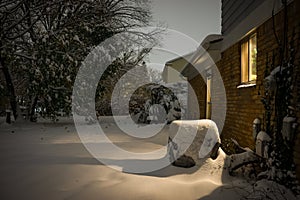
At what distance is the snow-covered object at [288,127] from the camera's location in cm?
359

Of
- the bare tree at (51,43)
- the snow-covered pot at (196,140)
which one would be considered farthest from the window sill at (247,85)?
the bare tree at (51,43)

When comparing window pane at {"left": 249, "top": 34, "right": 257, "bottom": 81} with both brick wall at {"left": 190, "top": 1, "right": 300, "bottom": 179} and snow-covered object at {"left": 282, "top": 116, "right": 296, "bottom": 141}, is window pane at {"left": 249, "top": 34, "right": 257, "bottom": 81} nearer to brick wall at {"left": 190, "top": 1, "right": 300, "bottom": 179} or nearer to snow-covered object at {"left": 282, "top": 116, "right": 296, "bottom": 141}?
brick wall at {"left": 190, "top": 1, "right": 300, "bottom": 179}

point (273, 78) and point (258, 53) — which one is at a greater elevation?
point (258, 53)

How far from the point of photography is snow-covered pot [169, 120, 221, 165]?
473 centimetres

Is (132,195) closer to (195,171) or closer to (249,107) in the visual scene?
(195,171)

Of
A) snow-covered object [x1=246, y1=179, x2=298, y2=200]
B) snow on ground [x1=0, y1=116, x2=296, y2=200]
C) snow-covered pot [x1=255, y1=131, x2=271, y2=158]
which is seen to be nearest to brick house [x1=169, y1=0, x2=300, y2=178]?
snow-covered object [x1=246, y1=179, x2=298, y2=200]

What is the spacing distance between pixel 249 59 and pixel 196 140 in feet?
8.50

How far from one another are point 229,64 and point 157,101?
799 centimetres

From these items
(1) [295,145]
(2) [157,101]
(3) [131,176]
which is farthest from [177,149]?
(2) [157,101]

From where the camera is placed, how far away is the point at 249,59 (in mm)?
5969

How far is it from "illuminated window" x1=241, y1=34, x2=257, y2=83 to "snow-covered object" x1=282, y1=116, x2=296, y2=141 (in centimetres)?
224

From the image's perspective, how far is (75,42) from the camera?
1030 cm

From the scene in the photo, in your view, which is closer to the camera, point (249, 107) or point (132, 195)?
point (132, 195)

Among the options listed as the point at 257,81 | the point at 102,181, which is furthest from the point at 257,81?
the point at 102,181
